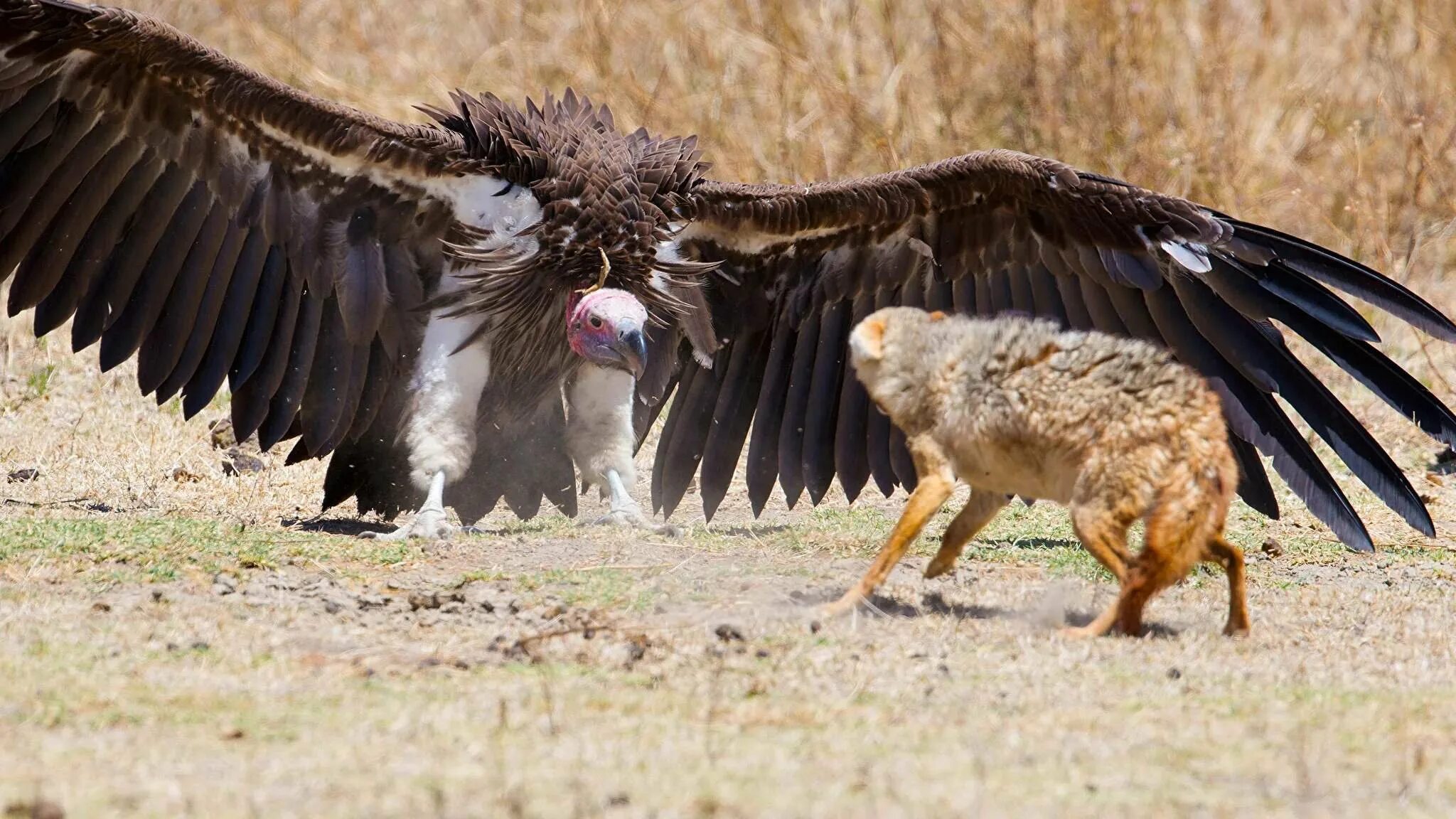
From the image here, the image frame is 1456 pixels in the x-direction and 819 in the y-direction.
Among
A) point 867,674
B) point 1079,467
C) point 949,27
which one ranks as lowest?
point 867,674

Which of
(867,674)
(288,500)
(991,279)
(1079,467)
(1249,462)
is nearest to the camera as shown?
(867,674)

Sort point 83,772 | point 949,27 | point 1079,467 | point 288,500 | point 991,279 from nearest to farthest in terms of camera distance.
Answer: point 83,772
point 1079,467
point 991,279
point 288,500
point 949,27

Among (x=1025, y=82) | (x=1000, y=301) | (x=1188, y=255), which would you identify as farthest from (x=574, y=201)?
(x=1025, y=82)

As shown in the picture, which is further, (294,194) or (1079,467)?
(294,194)

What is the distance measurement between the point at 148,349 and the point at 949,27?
6352mm

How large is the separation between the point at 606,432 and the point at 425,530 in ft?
2.99

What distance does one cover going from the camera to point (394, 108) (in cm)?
1122

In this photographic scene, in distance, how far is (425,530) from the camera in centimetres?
609

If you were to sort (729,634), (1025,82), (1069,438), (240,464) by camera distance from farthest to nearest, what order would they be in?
(1025,82) < (240,464) < (1069,438) < (729,634)

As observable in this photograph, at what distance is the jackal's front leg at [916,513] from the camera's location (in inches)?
179

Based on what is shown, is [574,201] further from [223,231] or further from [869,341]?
[869,341]

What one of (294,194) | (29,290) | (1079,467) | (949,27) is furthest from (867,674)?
(949,27)

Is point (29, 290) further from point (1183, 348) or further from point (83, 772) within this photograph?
point (1183, 348)

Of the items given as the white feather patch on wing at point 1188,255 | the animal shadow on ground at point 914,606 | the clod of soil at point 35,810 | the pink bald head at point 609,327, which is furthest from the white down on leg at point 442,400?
the clod of soil at point 35,810
